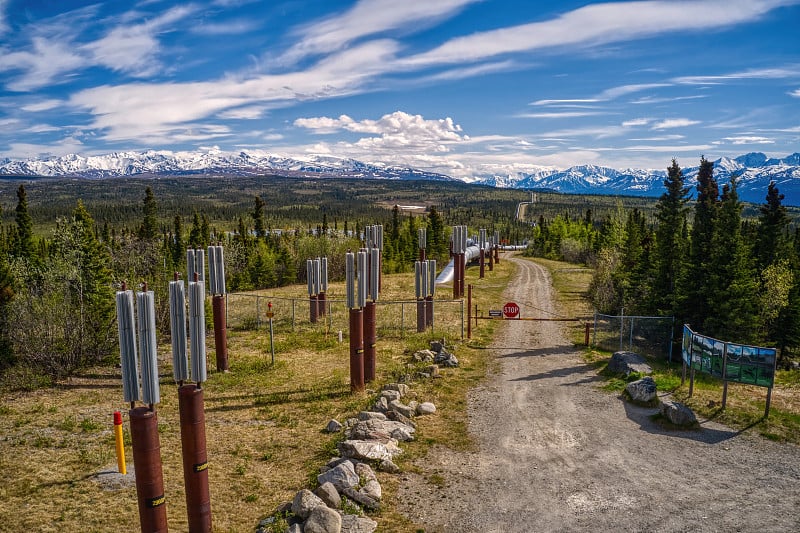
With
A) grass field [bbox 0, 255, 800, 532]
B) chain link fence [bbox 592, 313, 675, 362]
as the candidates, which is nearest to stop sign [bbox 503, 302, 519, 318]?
grass field [bbox 0, 255, 800, 532]

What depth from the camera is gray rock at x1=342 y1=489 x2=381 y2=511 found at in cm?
1200

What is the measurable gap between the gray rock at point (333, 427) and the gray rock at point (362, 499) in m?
4.97

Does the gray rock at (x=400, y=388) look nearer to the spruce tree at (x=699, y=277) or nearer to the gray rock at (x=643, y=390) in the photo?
the gray rock at (x=643, y=390)

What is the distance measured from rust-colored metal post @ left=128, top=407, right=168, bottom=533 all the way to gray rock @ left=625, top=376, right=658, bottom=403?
16411 millimetres

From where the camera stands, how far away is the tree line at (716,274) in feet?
89.9

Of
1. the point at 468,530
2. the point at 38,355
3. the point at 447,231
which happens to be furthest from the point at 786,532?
the point at 447,231

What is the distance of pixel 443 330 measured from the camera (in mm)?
33156

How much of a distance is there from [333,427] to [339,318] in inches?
866

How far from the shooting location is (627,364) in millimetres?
22844

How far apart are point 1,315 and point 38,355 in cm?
285

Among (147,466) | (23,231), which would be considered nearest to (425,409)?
(147,466)

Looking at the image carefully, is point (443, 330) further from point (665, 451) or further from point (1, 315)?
point (1, 315)

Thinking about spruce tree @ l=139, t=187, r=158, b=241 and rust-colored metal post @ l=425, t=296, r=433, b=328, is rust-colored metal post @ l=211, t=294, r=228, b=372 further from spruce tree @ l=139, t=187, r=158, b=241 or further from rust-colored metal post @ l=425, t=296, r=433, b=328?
spruce tree @ l=139, t=187, r=158, b=241

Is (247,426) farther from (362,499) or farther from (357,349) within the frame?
(362,499)
